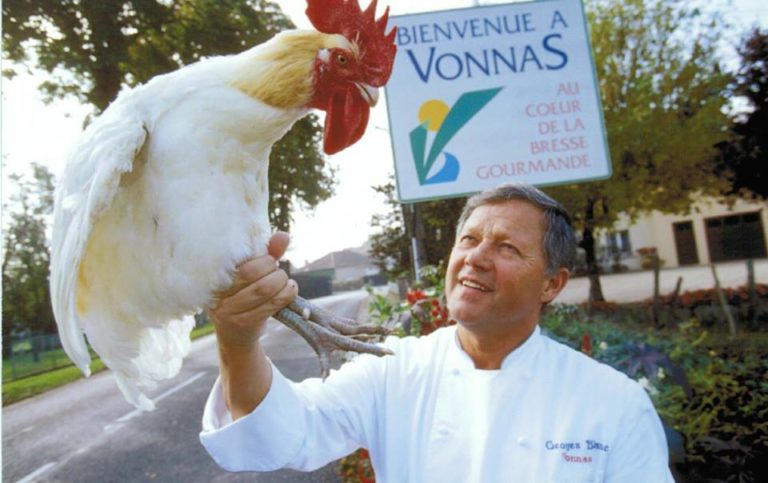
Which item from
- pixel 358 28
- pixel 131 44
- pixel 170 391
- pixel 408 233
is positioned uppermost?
pixel 131 44

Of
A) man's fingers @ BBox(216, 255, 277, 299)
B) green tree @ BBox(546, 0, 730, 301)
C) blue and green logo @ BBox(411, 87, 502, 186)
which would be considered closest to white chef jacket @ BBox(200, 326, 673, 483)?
man's fingers @ BBox(216, 255, 277, 299)

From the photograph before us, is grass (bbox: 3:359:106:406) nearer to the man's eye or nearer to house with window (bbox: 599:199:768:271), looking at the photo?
the man's eye

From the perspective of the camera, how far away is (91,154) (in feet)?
2.91

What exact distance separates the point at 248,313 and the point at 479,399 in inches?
26.5

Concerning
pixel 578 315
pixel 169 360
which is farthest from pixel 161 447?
pixel 578 315

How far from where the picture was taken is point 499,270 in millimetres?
1286

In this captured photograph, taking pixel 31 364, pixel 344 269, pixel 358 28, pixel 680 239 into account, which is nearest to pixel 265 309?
pixel 358 28

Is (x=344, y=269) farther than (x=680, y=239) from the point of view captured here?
No

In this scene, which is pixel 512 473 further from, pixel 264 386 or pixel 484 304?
pixel 264 386

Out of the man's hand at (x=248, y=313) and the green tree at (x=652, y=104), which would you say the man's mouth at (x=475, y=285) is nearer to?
the man's hand at (x=248, y=313)

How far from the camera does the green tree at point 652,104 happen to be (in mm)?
6562

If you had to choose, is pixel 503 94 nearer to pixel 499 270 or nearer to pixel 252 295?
pixel 499 270

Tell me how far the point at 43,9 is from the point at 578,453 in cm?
221

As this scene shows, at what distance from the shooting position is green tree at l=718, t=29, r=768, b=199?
5930 millimetres
